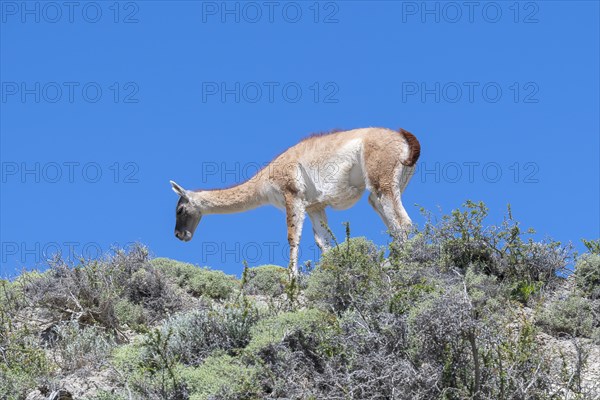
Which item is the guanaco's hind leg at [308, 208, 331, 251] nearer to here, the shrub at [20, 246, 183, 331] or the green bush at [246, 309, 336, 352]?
the shrub at [20, 246, 183, 331]

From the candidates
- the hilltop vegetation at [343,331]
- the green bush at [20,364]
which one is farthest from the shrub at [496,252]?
the green bush at [20,364]

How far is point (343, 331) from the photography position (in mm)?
9023

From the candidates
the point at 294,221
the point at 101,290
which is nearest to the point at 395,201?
the point at 294,221

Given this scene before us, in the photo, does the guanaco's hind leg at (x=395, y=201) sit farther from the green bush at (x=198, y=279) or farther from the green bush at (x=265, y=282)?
the green bush at (x=198, y=279)

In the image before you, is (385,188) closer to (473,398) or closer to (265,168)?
(265,168)

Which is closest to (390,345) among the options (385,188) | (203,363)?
(203,363)

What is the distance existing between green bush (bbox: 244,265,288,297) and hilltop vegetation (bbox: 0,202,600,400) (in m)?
0.84

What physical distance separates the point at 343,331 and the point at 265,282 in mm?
5993

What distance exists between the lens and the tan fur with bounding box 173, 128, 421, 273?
16.2m

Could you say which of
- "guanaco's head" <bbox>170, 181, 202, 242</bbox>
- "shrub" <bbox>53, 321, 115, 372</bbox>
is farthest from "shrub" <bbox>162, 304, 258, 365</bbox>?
"guanaco's head" <bbox>170, 181, 202, 242</bbox>

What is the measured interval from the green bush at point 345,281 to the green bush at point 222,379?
1309 millimetres

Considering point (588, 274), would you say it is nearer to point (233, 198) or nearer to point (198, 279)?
point (198, 279)

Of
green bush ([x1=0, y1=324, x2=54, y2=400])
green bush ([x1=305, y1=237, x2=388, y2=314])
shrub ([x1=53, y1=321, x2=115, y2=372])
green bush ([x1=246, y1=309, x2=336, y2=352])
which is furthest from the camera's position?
shrub ([x1=53, y1=321, x2=115, y2=372])

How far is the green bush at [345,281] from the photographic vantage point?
9719 mm
